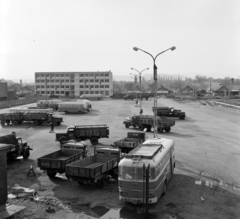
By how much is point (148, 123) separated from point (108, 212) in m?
25.6

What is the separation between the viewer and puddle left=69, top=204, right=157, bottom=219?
14375 millimetres

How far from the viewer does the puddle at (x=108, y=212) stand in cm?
1438

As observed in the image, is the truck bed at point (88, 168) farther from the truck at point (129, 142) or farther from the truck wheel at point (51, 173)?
the truck at point (129, 142)

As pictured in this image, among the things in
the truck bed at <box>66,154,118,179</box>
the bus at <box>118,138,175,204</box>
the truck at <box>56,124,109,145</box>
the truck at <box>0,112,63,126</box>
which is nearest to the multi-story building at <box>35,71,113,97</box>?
the truck at <box>0,112,63,126</box>

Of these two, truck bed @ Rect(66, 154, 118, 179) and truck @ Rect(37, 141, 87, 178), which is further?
truck @ Rect(37, 141, 87, 178)

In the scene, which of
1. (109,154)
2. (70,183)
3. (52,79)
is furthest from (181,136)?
(52,79)

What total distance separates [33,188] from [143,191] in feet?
24.2

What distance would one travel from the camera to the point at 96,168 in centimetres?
1709

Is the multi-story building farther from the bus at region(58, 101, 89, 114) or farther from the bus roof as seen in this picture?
the bus roof

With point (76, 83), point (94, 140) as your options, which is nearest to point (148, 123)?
point (94, 140)

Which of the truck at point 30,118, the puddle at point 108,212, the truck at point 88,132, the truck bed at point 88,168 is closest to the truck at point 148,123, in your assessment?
the truck at point 88,132

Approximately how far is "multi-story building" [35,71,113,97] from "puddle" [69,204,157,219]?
13633 cm

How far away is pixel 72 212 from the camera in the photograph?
14781mm

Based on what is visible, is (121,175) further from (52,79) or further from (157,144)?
(52,79)
